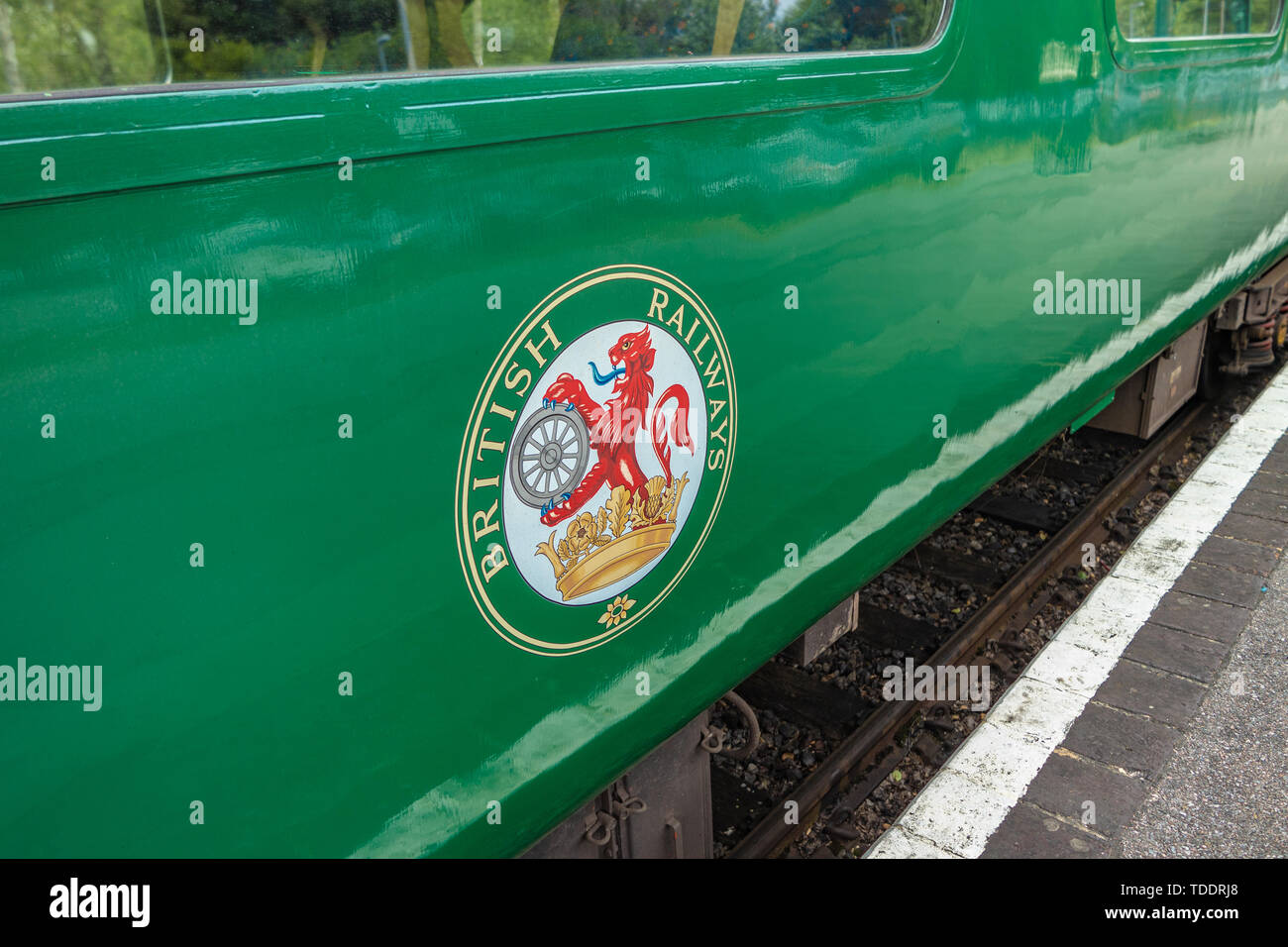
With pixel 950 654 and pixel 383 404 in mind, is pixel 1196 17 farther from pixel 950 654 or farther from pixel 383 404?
pixel 383 404

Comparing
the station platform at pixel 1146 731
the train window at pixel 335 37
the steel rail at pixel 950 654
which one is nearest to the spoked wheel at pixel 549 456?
the train window at pixel 335 37

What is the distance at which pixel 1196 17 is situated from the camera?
11.8 ft

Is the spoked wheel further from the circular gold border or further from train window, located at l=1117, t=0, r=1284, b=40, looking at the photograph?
train window, located at l=1117, t=0, r=1284, b=40

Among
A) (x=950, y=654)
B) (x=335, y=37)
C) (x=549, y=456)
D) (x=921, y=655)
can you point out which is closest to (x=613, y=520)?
(x=549, y=456)

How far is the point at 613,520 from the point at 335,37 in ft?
2.70

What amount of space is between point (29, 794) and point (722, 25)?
154 centimetres

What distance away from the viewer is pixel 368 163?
4.09 ft

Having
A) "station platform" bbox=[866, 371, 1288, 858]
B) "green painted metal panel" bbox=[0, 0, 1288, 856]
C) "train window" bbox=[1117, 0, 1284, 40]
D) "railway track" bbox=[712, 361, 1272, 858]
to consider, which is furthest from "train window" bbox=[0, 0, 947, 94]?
"station platform" bbox=[866, 371, 1288, 858]

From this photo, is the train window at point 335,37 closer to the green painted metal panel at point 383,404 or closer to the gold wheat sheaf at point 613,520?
the green painted metal panel at point 383,404

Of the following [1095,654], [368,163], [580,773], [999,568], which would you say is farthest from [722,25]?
[999,568]

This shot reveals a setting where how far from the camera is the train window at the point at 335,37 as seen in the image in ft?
3.40

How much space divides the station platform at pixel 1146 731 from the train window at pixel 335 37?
232 cm

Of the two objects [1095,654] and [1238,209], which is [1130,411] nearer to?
[1238,209]

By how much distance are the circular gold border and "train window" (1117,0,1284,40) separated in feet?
6.85
